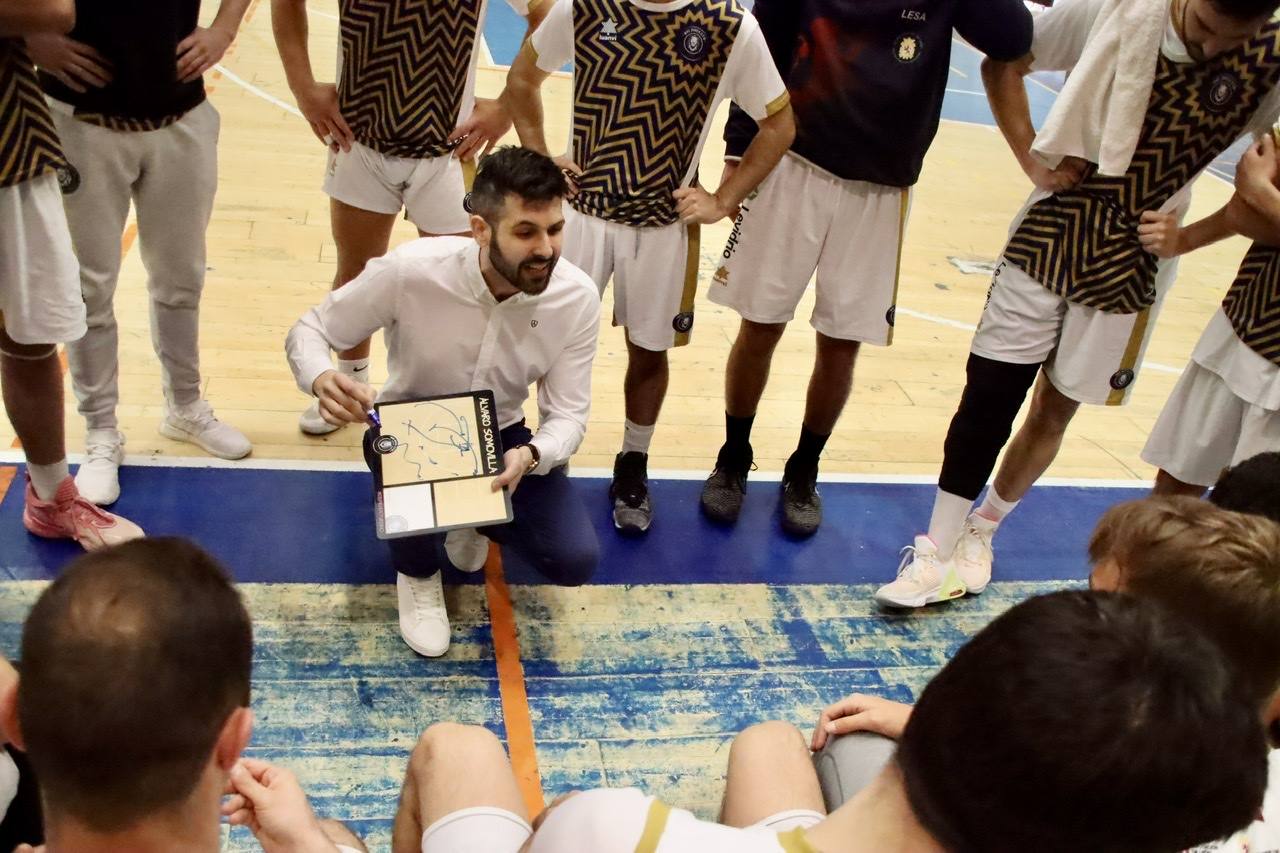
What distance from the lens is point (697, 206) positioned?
10.0 ft

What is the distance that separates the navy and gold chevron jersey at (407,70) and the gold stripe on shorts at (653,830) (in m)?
2.49

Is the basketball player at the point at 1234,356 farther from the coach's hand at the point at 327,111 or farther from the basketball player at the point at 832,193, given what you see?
the coach's hand at the point at 327,111

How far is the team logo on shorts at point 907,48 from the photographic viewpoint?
2.94 m

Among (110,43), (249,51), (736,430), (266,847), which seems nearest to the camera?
(266,847)

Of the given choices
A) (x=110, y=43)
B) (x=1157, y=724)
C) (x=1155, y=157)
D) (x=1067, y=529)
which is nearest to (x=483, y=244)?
(x=110, y=43)

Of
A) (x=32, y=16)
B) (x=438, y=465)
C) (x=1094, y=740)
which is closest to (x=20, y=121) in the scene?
(x=32, y=16)

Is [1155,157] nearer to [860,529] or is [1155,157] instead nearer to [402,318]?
[860,529]

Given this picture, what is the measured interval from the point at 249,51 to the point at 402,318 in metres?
5.71

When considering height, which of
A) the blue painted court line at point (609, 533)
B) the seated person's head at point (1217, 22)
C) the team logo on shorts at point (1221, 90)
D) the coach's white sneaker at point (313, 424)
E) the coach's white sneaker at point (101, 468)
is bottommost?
the blue painted court line at point (609, 533)

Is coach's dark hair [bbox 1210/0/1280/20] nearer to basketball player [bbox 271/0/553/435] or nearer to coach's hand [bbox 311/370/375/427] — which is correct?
basketball player [bbox 271/0/553/435]

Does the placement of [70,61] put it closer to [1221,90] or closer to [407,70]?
[407,70]

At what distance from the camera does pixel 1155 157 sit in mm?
2717

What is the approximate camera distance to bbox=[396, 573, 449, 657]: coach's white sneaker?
2.78 m

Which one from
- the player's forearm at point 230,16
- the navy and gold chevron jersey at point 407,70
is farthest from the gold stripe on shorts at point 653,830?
the player's forearm at point 230,16
